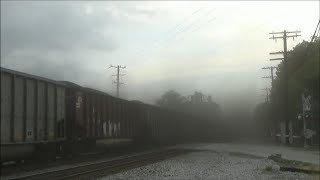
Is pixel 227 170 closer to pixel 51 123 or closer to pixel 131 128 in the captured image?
pixel 51 123

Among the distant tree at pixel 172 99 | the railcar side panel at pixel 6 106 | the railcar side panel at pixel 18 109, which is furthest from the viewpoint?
the distant tree at pixel 172 99

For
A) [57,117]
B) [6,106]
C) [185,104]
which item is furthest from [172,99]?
[6,106]

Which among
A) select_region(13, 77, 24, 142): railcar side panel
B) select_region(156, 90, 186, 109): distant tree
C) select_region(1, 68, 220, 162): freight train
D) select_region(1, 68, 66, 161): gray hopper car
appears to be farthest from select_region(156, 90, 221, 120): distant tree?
select_region(13, 77, 24, 142): railcar side panel

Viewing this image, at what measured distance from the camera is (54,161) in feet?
77.6

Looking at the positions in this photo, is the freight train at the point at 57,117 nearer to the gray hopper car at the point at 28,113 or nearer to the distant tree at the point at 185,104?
the gray hopper car at the point at 28,113

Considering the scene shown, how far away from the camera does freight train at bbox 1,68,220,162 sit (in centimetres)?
1823

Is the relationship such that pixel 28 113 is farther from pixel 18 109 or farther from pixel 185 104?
pixel 185 104

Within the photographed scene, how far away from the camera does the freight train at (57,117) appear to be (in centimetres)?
1823

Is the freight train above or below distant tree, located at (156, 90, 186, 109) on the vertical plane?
below

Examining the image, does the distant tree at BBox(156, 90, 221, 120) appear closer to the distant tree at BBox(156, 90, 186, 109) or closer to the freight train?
the distant tree at BBox(156, 90, 186, 109)

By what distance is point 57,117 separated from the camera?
74.5 ft

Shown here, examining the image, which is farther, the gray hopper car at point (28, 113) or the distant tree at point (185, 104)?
the distant tree at point (185, 104)

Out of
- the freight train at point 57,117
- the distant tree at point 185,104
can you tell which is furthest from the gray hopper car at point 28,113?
the distant tree at point 185,104

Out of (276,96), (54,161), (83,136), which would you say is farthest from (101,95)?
(276,96)
